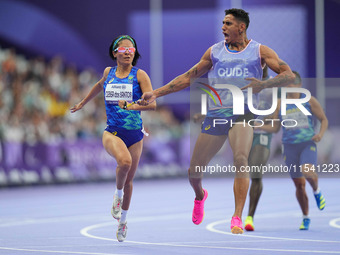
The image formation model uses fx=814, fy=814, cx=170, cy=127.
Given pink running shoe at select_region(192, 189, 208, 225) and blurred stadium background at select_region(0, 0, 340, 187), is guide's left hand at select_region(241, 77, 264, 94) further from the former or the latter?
blurred stadium background at select_region(0, 0, 340, 187)

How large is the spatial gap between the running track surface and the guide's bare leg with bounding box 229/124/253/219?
596 millimetres

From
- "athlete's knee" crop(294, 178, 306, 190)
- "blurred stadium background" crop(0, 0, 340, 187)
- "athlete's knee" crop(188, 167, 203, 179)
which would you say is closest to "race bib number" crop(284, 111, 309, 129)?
"athlete's knee" crop(294, 178, 306, 190)

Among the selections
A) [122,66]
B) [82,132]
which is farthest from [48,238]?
[82,132]

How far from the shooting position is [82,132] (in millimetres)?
24453

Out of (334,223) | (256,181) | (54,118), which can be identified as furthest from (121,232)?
(54,118)

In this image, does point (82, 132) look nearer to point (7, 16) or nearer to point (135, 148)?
point (7, 16)

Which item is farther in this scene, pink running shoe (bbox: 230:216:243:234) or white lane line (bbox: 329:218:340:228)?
white lane line (bbox: 329:218:340:228)

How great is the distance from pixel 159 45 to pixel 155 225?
19.9m

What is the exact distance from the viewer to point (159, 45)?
32.3m

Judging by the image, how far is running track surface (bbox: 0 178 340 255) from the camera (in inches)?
385

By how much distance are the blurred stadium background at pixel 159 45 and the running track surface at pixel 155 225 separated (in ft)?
18.3

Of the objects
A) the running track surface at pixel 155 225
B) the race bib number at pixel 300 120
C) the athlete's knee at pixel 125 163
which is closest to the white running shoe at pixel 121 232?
the running track surface at pixel 155 225

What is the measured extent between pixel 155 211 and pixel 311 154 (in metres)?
4.48

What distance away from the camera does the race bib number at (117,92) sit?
403 inches
